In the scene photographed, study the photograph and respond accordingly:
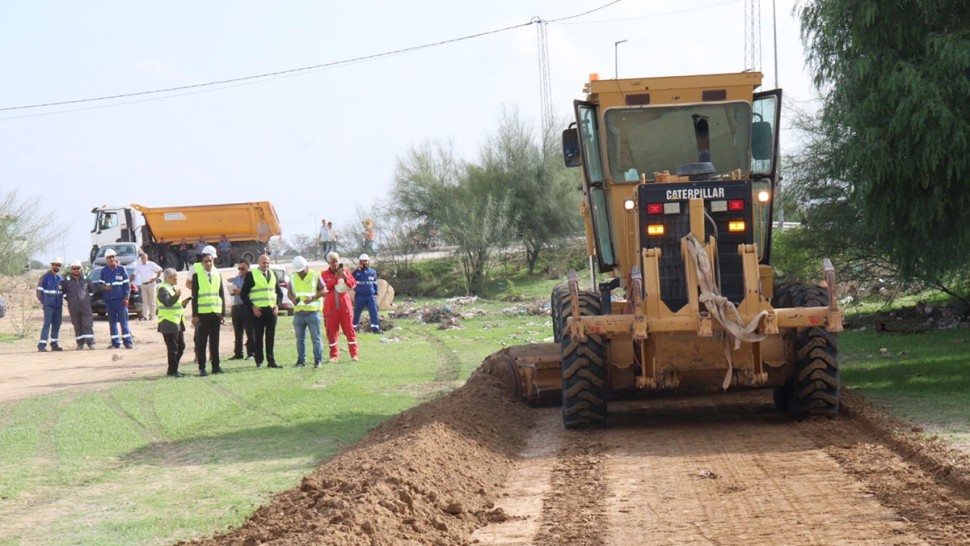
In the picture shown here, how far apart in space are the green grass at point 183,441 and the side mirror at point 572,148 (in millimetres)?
3674

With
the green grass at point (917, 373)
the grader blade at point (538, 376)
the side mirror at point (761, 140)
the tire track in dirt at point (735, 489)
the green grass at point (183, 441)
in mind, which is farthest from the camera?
the grader blade at point (538, 376)

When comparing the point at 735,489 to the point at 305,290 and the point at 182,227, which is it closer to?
the point at 305,290

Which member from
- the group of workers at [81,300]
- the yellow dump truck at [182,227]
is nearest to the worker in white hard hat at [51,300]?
the group of workers at [81,300]

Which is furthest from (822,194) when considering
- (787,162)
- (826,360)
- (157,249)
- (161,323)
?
(157,249)

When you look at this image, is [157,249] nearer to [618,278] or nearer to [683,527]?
[618,278]

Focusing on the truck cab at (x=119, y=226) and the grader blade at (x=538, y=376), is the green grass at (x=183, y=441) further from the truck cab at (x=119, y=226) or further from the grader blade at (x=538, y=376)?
the truck cab at (x=119, y=226)

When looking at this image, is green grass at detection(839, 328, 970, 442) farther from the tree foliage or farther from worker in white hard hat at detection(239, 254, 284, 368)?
the tree foliage

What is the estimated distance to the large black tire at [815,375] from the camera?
11.5 m

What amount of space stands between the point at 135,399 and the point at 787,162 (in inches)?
494

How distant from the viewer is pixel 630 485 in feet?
29.0

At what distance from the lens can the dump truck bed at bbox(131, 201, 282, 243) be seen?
47094 mm

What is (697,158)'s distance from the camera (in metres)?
13.2

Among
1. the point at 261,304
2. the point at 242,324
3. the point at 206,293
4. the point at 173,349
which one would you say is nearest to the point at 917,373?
the point at 261,304

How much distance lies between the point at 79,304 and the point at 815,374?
17.2 metres
